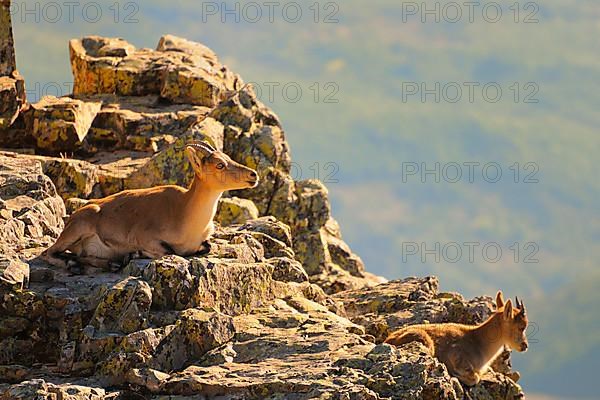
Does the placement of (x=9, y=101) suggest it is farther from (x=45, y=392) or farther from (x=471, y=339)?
(x=45, y=392)

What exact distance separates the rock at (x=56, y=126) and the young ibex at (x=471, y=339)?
651 inches

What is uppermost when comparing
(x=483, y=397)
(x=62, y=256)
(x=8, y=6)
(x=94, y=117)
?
(x=8, y=6)

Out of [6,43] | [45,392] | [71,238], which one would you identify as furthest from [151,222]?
[6,43]

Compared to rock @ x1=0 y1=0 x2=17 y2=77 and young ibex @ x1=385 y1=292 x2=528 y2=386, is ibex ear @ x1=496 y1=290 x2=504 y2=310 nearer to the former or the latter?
young ibex @ x1=385 y1=292 x2=528 y2=386

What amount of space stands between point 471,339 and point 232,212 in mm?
10533

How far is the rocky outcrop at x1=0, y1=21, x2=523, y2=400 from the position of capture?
66.0 ft

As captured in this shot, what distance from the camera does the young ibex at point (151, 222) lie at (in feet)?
82.5

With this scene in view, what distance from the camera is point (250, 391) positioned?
1955 centimetres

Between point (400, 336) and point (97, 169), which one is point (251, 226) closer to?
point (400, 336)

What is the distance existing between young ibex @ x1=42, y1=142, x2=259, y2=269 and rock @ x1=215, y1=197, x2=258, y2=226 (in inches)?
432

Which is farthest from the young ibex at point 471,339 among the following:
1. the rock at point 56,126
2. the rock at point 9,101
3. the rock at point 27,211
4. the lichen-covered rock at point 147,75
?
the lichen-covered rock at point 147,75

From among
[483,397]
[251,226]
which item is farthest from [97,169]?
[483,397]

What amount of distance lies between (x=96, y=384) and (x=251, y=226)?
10898 millimetres

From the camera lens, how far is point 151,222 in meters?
25.5
